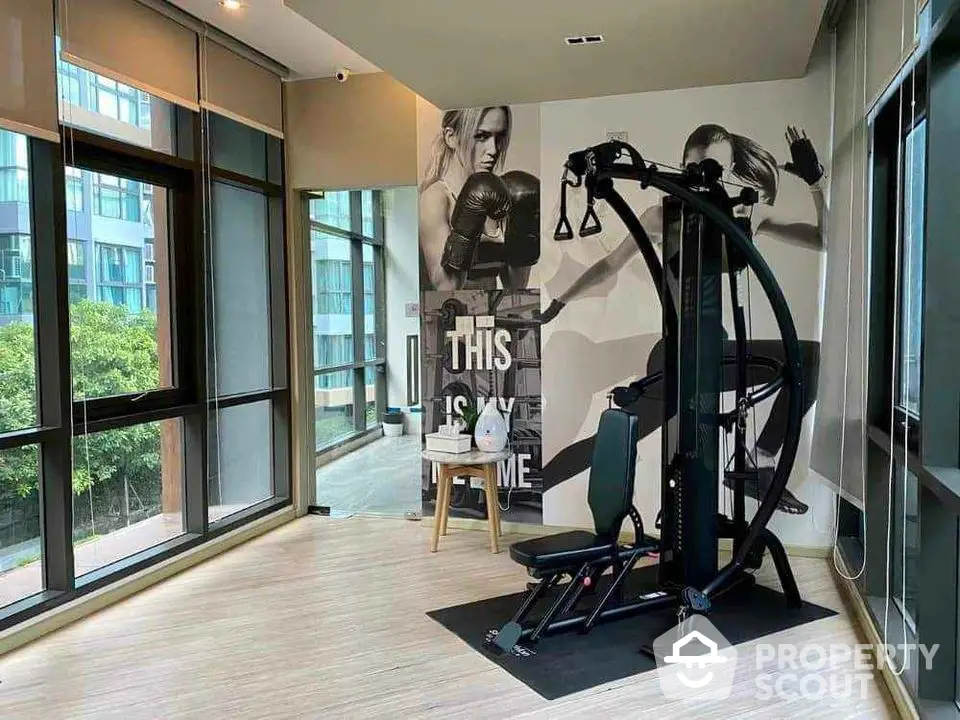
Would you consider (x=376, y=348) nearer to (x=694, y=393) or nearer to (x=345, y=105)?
(x=345, y=105)

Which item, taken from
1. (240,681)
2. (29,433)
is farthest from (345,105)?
(240,681)

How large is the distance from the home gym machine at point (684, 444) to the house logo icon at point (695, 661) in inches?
4.2

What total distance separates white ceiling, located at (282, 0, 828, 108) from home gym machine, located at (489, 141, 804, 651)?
60cm

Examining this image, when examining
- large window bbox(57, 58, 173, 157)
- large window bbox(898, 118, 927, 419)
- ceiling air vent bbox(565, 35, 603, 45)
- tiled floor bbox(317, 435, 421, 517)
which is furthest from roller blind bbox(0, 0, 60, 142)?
large window bbox(898, 118, 927, 419)

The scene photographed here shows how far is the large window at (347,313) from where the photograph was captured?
600 cm

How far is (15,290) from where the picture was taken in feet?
11.8

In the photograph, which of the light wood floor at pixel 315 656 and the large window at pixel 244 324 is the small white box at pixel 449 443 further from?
the large window at pixel 244 324

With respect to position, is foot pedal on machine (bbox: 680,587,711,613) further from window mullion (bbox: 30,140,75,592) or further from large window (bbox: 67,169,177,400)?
large window (bbox: 67,169,177,400)

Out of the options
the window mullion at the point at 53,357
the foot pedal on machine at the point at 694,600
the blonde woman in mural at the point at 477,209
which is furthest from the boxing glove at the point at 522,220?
the window mullion at the point at 53,357

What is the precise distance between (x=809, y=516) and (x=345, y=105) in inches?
156

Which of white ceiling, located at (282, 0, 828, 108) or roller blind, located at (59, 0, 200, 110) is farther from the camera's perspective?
roller blind, located at (59, 0, 200, 110)

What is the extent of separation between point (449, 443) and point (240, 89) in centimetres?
258

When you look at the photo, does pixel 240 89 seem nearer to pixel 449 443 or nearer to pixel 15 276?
pixel 15 276

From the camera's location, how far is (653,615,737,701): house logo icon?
10.0 feet
